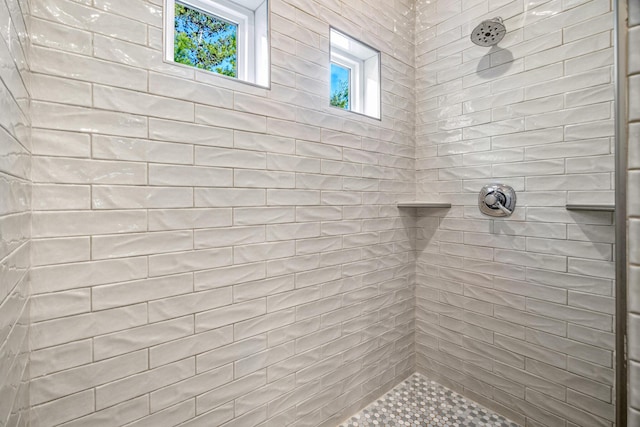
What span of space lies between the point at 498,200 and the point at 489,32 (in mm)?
843

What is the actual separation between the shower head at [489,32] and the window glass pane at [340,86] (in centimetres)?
67

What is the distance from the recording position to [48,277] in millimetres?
737

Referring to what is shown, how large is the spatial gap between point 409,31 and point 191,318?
6.67ft

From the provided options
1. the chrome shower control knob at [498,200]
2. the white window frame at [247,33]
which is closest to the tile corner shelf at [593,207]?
the chrome shower control knob at [498,200]

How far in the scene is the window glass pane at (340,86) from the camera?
1.55m

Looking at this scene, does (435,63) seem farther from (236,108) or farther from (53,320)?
(53,320)

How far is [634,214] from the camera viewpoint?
44 centimetres

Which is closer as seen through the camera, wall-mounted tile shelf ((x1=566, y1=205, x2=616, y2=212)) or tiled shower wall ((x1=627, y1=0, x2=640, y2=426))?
tiled shower wall ((x1=627, y1=0, x2=640, y2=426))

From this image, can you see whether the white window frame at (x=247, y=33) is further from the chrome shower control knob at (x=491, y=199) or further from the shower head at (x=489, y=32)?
the chrome shower control knob at (x=491, y=199)

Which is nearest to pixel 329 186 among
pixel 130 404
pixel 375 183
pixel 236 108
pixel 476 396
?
pixel 375 183

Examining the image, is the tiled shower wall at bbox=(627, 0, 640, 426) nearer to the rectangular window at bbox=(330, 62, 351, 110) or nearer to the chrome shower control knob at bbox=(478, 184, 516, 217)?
the chrome shower control knob at bbox=(478, 184, 516, 217)

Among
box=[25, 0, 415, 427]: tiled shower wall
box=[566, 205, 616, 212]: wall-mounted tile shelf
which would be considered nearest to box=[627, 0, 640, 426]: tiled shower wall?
box=[566, 205, 616, 212]: wall-mounted tile shelf

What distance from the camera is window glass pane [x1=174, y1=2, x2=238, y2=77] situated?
1.06 m

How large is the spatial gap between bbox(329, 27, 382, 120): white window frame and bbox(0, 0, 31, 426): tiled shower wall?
1.31 metres
